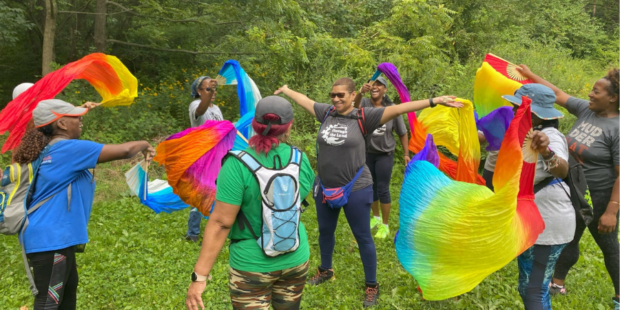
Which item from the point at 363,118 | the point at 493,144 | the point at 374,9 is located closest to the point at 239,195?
the point at 363,118

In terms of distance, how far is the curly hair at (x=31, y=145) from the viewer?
2516 millimetres

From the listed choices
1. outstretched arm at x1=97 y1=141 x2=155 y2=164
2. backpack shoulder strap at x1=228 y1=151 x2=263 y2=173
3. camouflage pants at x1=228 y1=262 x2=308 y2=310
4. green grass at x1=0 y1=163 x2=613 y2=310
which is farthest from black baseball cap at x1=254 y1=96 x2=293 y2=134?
green grass at x1=0 y1=163 x2=613 y2=310

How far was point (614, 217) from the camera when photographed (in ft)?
10.1

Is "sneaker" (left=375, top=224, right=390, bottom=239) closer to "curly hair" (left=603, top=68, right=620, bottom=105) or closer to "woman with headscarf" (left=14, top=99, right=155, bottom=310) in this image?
"curly hair" (left=603, top=68, right=620, bottom=105)

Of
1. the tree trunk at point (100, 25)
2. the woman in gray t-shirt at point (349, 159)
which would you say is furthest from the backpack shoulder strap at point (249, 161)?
the tree trunk at point (100, 25)

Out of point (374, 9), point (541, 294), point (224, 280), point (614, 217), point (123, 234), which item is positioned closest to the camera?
point (541, 294)

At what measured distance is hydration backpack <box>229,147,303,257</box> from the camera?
6.88ft

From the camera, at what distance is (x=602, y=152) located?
10.4 ft

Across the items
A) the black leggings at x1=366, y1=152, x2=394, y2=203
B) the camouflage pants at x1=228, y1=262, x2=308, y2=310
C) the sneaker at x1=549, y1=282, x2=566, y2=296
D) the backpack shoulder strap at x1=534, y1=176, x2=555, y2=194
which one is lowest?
the sneaker at x1=549, y1=282, x2=566, y2=296

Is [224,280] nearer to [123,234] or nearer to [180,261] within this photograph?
[180,261]

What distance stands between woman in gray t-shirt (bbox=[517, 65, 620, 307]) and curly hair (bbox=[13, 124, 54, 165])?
388 cm

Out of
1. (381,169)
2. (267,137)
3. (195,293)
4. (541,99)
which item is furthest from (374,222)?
(195,293)

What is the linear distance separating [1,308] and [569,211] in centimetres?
471

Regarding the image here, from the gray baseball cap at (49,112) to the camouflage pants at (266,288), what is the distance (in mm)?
1506
